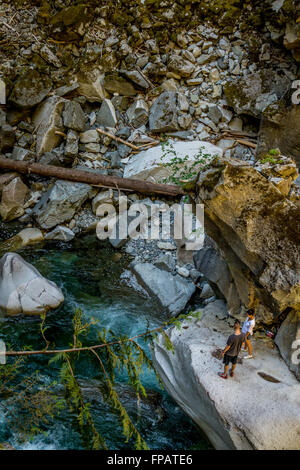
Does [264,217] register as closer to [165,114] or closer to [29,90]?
[165,114]

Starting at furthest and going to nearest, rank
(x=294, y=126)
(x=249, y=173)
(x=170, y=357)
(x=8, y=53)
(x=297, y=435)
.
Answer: (x=8, y=53) → (x=294, y=126) → (x=170, y=357) → (x=249, y=173) → (x=297, y=435)

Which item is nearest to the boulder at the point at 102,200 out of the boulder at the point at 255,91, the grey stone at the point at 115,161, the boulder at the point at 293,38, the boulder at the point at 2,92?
the grey stone at the point at 115,161

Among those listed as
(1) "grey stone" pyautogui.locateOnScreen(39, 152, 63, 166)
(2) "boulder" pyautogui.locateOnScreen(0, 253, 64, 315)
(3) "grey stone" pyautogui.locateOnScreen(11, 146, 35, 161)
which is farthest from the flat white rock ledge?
(3) "grey stone" pyautogui.locateOnScreen(11, 146, 35, 161)

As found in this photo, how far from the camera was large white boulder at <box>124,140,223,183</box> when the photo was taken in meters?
9.77

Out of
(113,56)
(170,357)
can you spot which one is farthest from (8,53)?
(170,357)

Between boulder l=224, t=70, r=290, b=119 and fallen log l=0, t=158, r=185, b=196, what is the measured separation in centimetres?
417

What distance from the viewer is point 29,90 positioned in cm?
1069

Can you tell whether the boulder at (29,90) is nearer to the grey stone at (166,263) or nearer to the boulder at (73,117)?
the boulder at (73,117)

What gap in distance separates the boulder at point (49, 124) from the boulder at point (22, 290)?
17.5ft

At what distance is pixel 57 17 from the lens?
36.9ft

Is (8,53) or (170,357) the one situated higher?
(8,53)

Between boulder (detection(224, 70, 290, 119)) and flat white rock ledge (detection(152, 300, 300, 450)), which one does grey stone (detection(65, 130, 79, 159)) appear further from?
flat white rock ledge (detection(152, 300, 300, 450))
